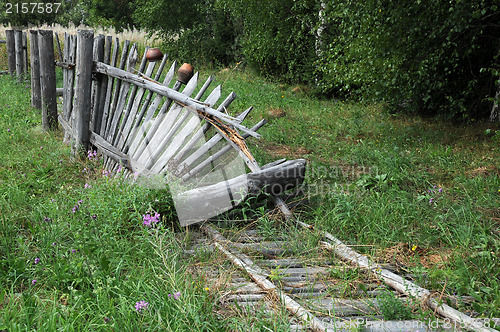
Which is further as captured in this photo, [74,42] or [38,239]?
[74,42]

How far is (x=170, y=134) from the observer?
437 centimetres

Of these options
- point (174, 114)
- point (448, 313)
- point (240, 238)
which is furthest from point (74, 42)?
point (448, 313)

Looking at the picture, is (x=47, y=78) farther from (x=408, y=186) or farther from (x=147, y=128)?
(x=408, y=186)

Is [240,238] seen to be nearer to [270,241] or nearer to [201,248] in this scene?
[270,241]

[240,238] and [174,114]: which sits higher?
[174,114]

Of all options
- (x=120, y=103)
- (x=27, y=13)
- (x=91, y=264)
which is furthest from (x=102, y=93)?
(x=27, y=13)

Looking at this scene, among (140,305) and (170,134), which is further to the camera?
(170,134)

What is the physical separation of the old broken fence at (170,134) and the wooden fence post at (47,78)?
718mm

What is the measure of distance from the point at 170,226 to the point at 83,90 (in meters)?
2.79

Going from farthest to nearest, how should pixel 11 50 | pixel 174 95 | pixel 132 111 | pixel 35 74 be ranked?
1. pixel 11 50
2. pixel 35 74
3. pixel 132 111
4. pixel 174 95

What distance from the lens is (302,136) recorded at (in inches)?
293

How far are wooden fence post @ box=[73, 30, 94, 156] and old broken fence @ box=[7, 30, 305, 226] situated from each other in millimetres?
13

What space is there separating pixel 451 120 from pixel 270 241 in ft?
20.6

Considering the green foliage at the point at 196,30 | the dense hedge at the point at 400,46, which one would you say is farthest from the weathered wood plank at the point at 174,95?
the green foliage at the point at 196,30
